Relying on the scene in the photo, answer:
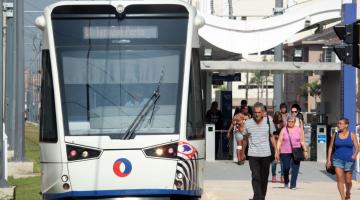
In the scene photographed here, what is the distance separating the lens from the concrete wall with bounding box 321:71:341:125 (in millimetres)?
26656

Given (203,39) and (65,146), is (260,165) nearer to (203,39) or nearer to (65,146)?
(65,146)

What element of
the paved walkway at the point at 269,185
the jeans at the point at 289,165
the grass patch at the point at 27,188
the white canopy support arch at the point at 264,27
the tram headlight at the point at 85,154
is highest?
the white canopy support arch at the point at 264,27

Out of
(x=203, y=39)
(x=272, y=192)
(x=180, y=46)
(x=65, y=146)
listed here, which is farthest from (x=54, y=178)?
(x=203, y=39)

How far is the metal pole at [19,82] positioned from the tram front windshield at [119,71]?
35.0 ft

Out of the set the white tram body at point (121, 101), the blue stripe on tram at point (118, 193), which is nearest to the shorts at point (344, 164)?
the white tram body at point (121, 101)

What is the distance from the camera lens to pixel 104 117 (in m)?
13.1

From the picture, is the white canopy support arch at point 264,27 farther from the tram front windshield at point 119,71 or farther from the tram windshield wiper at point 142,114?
the tram windshield wiper at point 142,114

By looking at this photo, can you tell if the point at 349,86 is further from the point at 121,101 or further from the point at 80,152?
the point at 80,152

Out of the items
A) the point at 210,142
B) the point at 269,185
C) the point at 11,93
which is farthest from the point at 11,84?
the point at 269,185

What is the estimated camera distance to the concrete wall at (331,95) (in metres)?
26.7

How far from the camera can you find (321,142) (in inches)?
1040

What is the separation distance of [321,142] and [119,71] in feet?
Answer: 46.3

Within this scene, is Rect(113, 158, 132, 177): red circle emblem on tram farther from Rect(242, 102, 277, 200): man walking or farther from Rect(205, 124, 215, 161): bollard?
Rect(205, 124, 215, 161): bollard

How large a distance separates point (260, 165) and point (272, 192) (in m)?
3.64
